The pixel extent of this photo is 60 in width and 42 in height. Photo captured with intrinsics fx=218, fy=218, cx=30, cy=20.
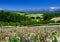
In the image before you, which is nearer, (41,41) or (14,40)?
(14,40)

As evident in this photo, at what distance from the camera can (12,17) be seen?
14156mm

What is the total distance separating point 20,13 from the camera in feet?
48.8

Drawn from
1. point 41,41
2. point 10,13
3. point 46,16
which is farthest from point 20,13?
point 41,41

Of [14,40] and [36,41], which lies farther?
[36,41]

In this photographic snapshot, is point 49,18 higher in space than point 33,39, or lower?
lower

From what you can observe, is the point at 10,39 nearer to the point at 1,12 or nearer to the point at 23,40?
the point at 23,40

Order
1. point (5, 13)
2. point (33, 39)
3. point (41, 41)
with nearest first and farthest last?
point (33, 39) < point (41, 41) < point (5, 13)

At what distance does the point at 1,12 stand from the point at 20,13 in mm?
1287

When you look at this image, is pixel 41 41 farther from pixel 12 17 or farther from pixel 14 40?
pixel 12 17

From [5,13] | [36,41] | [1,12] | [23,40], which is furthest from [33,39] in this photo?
[1,12]

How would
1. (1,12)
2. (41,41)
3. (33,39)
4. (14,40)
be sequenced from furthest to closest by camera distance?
(1,12) < (41,41) < (33,39) < (14,40)

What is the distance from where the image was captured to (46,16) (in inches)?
570

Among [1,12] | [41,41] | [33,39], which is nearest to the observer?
[33,39]

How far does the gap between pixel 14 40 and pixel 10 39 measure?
0.18 feet
